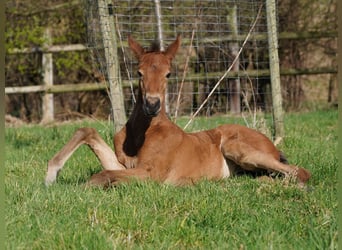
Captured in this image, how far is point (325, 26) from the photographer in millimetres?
14609

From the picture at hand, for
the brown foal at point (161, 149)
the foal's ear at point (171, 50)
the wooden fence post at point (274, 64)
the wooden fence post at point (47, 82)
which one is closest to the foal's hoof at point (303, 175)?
the brown foal at point (161, 149)

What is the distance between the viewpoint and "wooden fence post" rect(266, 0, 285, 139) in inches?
343

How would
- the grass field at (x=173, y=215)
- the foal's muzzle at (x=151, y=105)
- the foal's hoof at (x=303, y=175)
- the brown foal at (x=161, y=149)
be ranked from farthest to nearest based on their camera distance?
the foal's hoof at (x=303, y=175) → the brown foal at (x=161, y=149) → the foal's muzzle at (x=151, y=105) → the grass field at (x=173, y=215)

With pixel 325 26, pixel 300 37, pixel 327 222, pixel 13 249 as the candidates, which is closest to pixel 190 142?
pixel 327 222

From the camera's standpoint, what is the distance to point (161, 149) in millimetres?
5738

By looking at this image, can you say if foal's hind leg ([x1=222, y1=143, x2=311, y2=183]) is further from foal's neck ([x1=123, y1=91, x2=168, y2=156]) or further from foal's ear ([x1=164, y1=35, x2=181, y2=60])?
foal's ear ([x1=164, y1=35, x2=181, y2=60])

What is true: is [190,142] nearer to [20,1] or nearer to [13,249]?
[13,249]

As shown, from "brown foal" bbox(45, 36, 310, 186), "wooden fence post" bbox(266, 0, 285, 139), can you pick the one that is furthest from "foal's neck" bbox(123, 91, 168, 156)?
"wooden fence post" bbox(266, 0, 285, 139)

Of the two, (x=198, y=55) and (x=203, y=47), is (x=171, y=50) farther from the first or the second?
(x=198, y=55)

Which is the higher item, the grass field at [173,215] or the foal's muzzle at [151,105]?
the foal's muzzle at [151,105]

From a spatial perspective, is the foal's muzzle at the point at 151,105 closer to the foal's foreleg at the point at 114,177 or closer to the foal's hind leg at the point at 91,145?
the foal's foreleg at the point at 114,177

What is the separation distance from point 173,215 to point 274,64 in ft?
16.7

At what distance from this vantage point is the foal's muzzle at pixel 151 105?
17.2 feet

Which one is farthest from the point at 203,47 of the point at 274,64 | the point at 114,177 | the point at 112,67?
the point at 114,177
